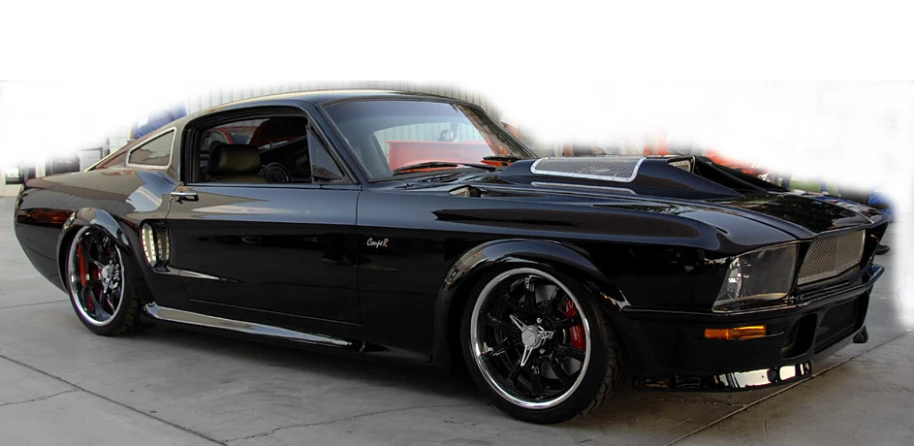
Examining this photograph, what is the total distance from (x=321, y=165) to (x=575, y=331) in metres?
1.46

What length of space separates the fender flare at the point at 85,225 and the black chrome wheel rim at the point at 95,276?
5 centimetres

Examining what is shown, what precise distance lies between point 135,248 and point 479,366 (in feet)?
7.29

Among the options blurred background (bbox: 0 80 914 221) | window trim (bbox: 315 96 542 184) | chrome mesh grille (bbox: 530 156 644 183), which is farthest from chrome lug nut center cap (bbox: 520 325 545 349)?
blurred background (bbox: 0 80 914 221)

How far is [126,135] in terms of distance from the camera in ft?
54.3

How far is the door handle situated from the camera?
14.6 ft

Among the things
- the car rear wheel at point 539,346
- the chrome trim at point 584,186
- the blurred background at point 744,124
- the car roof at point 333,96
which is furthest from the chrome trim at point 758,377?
the blurred background at point 744,124

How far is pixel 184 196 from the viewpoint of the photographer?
449 cm

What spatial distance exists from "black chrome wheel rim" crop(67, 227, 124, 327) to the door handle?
0.61m

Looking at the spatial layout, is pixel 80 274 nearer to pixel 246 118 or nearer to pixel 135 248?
pixel 135 248

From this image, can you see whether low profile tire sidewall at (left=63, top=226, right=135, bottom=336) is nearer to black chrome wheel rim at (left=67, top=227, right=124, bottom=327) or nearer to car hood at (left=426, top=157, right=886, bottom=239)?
black chrome wheel rim at (left=67, top=227, right=124, bottom=327)

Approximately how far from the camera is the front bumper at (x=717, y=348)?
2.93m

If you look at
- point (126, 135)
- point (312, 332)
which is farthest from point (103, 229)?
point (126, 135)

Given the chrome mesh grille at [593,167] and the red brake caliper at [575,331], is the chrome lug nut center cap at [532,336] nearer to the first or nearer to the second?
the red brake caliper at [575,331]

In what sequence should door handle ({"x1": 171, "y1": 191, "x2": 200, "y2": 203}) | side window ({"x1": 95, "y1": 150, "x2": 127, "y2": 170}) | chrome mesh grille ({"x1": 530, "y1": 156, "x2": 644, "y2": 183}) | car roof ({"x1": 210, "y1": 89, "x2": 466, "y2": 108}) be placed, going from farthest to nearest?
side window ({"x1": 95, "y1": 150, "x2": 127, "y2": 170}) → door handle ({"x1": 171, "y1": 191, "x2": 200, "y2": 203}) → car roof ({"x1": 210, "y1": 89, "x2": 466, "y2": 108}) → chrome mesh grille ({"x1": 530, "y1": 156, "x2": 644, "y2": 183})
